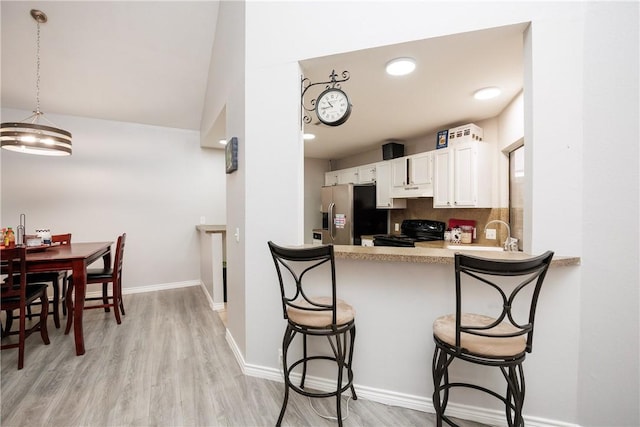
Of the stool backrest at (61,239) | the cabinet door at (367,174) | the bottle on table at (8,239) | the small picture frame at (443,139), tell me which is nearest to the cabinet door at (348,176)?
the cabinet door at (367,174)

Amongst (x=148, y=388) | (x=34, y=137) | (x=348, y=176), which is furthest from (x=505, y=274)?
(x=348, y=176)

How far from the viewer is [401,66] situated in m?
1.98

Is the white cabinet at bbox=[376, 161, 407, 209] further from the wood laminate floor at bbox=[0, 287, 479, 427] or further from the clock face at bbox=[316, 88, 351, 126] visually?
the wood laminate floor at bbox=[0, 287, 479, 427]

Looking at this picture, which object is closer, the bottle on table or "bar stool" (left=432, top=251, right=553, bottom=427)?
"bar stool" (left=432, top=251, right=553, bottom=427)

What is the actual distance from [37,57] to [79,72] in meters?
0.35

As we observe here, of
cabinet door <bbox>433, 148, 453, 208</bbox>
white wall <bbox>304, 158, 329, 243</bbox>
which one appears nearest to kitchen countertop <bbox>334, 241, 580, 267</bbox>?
cabinet door <bbox>433, 148, 453, 208</bbox>

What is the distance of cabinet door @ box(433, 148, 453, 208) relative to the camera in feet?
10.6

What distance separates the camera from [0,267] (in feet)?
7.31

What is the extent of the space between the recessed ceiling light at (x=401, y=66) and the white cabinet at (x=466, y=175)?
4.80 feet

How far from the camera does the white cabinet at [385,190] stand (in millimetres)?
4168

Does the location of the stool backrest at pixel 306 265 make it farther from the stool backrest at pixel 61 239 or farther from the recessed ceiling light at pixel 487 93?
the stool backrest at pixel 61 239

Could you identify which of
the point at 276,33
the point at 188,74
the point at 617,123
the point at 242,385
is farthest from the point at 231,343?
the point at 188,74

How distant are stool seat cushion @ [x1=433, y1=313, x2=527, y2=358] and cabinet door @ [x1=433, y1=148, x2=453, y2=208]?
2.03 meters

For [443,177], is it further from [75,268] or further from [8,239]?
[8,239]
